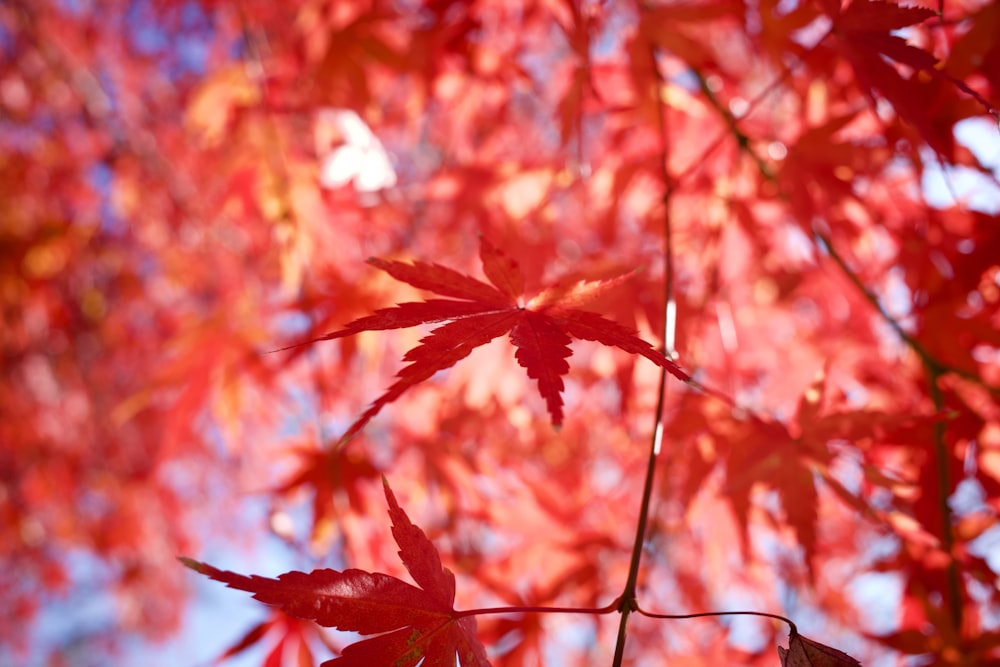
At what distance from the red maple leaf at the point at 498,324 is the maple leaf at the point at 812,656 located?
19 cm

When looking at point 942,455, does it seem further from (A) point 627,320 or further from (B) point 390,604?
(B) point 390,604

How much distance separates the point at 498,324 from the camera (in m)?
0.50

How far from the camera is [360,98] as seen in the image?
Result: 1312 mm

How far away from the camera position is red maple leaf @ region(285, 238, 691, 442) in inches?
17.9

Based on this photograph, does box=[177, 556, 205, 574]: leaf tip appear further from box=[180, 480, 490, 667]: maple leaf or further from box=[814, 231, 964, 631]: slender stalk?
box=[814, 231, 964, 631]: slender stalk

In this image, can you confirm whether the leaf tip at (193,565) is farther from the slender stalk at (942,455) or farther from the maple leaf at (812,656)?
the slender stalk at (942,455)

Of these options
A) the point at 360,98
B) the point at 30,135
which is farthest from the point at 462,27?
the point at 30,135

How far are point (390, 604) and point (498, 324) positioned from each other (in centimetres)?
20

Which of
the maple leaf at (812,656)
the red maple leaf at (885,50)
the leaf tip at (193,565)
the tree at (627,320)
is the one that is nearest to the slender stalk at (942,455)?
the tree at (627,320)

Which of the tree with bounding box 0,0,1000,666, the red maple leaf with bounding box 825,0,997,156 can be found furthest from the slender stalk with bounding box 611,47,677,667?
the red maple leaf with bounding box 825,0,997,156

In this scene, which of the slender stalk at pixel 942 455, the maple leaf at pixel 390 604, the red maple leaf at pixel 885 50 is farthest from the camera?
the slender stalk at pixel 942 455

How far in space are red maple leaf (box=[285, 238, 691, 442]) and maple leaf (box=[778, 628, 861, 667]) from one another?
193 mm

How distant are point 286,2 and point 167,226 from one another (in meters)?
1.45

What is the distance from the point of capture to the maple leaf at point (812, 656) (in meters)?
0.44
